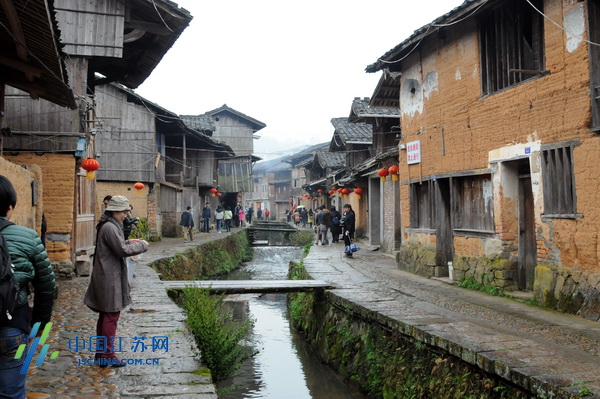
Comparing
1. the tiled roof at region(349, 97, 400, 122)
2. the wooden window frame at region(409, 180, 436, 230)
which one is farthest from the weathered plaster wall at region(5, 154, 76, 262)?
the tiled roof at region(349, 97, 400, 122)

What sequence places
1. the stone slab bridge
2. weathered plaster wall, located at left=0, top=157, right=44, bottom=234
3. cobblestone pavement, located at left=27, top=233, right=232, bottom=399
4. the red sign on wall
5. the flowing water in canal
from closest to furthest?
cobblestone pavement, located at left=27, top=233, right=232, bottom=399 < weathered plaster wall, located at left=0, top=157, right=44, bottom=234 < the flowing water in canal < the stone slab bridge < the red sign on wall

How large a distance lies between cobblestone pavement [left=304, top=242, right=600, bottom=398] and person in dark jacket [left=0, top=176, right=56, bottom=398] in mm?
3747

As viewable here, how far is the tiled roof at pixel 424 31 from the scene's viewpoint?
362 inches

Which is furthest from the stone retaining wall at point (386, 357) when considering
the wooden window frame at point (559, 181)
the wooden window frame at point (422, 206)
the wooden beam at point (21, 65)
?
the wooden beam at point (21, 65)

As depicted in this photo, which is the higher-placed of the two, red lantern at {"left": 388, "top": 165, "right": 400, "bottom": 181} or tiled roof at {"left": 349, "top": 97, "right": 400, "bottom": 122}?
tiled roof at {"left": 349, "top": 97, "right": 400, "bottom": 122}

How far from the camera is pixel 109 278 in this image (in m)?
4.87

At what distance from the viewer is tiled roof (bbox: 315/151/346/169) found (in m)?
35.9

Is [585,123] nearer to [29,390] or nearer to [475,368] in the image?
[475,368]

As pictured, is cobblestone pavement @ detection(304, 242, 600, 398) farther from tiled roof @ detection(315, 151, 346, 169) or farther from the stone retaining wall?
tiled roof @ detection(315, 151, 346, 169)

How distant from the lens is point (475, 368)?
5215 mm

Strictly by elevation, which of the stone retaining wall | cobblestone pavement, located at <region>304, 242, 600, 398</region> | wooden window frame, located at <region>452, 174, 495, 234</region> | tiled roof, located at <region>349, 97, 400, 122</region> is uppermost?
tiled roof, located at <region>349, 97, 400, 122</region>

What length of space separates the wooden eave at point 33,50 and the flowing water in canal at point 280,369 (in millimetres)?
5062

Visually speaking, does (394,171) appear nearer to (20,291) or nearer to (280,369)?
(280,369)

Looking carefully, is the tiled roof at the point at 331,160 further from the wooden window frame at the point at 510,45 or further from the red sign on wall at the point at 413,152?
the wooden window frame at the point at 510,45
